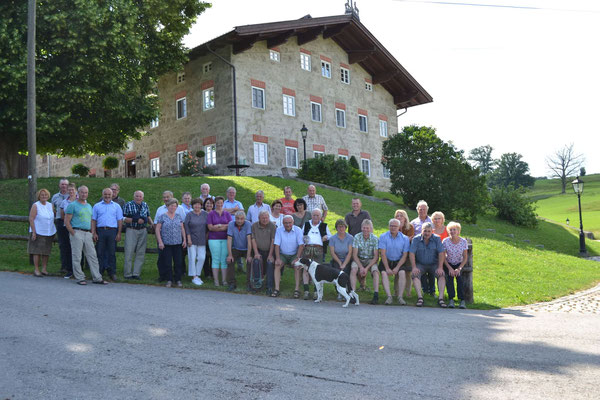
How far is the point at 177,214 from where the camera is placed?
33.9ft

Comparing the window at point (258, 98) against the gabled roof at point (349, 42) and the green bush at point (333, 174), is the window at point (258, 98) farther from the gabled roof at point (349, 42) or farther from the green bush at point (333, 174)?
the green bush at point (333, 174)

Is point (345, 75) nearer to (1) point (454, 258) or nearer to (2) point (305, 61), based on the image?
(2) point (305, 61)

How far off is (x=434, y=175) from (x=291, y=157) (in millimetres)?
9155

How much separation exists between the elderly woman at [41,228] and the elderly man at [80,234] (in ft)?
2.67

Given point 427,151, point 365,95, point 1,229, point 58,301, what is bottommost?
point 58,301

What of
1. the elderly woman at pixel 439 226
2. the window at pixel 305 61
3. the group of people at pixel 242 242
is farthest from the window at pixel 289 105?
the elderly woman at pixel 439 226

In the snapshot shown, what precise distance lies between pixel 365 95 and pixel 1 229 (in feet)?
84.6

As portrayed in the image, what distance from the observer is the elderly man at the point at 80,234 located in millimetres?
9891

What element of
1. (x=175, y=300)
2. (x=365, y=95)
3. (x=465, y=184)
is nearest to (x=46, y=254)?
(x=175, y=300)

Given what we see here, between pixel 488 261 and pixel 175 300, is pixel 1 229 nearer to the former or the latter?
pixel 175 300

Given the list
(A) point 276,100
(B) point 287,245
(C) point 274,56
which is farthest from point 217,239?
(C) point 274,56

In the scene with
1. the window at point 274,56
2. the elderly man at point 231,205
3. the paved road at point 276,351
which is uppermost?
the window at point 274,56

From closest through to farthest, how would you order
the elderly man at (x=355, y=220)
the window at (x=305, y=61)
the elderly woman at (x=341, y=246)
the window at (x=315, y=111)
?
1. the elderly woman at (x=341, y=246)
2. the elderly man at (x=355, y=220)
3. the window at (x=305, y=61)
4. the window at (x=315, y=111)

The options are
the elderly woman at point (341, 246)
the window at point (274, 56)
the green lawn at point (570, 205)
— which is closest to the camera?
the elderly woman at point (341, 246)
